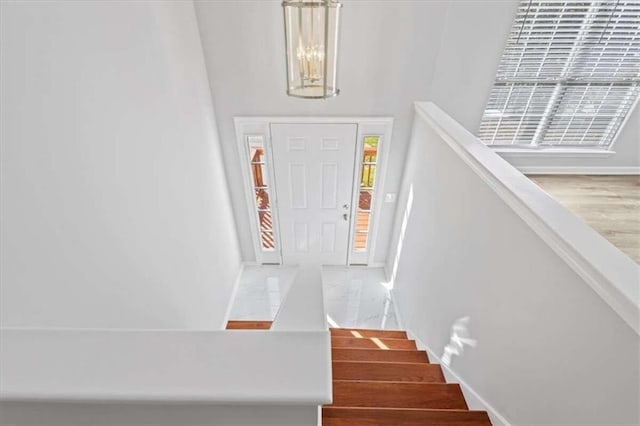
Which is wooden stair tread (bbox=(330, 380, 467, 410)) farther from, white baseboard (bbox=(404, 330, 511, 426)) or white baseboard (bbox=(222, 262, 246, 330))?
white baseboard (bbox=(222, 262, 246, 330))

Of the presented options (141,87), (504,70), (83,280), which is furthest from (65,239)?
(504,70)

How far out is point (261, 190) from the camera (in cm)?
375

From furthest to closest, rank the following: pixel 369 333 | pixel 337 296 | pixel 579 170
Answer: pixel 337 296 < pixel 579 170 < pixel 369 333

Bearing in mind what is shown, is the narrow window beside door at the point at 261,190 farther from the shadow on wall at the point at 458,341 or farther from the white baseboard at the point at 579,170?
the white baseboard at the point at 579,170

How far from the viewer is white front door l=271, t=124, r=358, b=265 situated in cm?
336

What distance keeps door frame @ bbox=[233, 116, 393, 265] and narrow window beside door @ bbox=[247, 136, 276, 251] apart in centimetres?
4

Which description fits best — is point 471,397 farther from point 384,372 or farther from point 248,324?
point 248,324

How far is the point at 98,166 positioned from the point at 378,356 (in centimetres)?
205

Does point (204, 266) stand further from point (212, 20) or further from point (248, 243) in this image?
point (212, 20)

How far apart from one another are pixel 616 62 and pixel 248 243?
13.6 ft

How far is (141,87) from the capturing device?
186 cm

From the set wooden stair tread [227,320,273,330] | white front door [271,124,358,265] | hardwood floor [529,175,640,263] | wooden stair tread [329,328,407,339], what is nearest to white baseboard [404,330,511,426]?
wooden stair tread [329,328,407,339]

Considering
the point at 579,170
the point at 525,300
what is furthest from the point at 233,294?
the point at 579,170

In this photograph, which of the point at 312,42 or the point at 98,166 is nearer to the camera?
the point at 98,166
